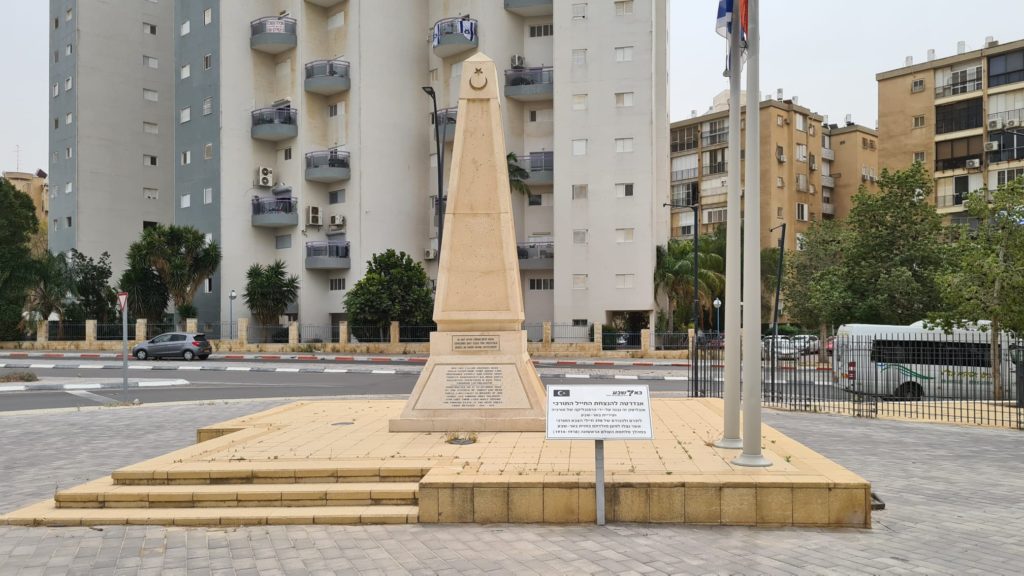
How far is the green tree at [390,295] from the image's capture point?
37719 mm

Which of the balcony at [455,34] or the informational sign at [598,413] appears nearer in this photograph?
the informational sign at [598,413]

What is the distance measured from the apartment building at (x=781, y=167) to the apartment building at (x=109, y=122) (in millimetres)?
37667

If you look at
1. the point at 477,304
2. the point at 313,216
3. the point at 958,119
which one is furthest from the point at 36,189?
the point at 477,304

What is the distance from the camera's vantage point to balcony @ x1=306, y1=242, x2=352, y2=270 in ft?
Answer: 143

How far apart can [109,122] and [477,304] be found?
50.9m

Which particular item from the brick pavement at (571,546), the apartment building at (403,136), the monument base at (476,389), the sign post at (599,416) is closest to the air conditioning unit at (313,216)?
the apartment building at (403,136)

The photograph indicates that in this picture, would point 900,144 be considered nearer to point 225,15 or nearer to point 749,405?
point 225,15

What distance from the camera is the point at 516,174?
138 feet

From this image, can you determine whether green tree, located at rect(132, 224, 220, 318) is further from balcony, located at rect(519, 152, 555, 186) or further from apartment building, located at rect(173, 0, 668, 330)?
balcony, located at rect(519, 152, 555, 186)

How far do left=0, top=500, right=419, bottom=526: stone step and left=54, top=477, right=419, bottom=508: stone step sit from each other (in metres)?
0.16

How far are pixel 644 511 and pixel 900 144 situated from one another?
167 ft

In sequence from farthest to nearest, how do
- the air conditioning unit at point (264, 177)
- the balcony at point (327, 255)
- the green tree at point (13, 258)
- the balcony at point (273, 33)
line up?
the green tree at point (13, 258) → the air conditioning unit at point (264, 177) → the balcony at point (273, 33) → the balcony at point (327, 255)

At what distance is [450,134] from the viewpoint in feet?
146

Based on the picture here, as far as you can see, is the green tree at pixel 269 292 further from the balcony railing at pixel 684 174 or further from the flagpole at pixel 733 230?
the flagpole at pixel 733 230
